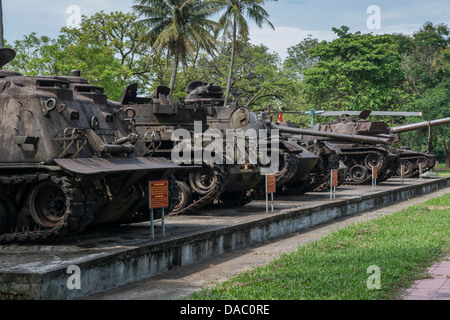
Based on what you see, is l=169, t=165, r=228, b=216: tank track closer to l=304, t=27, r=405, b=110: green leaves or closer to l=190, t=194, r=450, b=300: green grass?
→ l=190, t=194, r=450, b=300: green grass

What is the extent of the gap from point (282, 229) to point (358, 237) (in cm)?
234

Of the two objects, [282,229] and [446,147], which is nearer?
[282,229]

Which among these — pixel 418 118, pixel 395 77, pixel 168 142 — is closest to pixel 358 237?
pixel 168 142

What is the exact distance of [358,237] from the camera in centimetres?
1196

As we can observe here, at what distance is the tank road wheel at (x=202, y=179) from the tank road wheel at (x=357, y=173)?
13579 mm

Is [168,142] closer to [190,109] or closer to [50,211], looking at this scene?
[190,109]

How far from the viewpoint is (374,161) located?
26312 mm

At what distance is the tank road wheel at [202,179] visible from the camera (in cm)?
1420

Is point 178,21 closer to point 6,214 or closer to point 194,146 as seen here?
point 194,146

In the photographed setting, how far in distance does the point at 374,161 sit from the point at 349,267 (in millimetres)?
18357

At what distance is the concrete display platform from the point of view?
722cm

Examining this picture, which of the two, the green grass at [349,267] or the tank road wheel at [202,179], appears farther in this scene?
the tank road wheel at [202,179]

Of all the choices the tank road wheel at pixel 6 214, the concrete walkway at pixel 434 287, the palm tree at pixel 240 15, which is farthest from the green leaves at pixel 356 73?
the tank road wheel at pixel 6 214

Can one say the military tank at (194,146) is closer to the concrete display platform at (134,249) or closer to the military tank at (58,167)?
the concrete display platform at (134,249)
